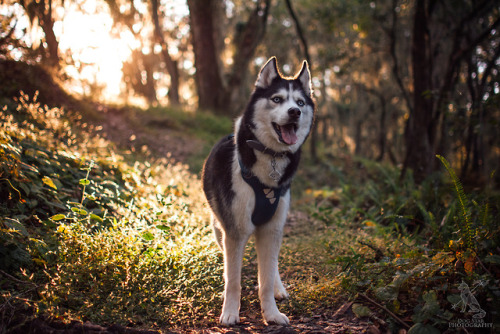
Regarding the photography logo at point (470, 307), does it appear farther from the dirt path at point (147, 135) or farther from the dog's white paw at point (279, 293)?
the dirt path at point (147, 135)

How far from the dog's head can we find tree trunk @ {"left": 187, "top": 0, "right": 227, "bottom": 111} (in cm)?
1060

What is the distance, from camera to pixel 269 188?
305 cm

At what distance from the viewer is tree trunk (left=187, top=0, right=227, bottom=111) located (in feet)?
43.1

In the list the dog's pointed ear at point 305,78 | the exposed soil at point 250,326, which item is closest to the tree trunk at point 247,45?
the dog's pointed ear at point 305,78

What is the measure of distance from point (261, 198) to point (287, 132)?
0.64 metres

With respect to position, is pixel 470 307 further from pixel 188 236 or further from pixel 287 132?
pixel 188 236

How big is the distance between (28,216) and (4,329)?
1344 mm

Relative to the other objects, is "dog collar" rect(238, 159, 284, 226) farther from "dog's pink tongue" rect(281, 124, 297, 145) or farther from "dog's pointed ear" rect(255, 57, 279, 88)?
"dog's pointed ear" rect(255, 57, 279, 88)

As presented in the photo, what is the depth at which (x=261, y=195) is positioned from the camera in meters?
3.00

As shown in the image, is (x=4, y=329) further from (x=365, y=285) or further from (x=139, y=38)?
(x=139, y=38)

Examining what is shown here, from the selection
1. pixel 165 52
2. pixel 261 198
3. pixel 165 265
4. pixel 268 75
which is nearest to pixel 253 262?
pixel 165 265

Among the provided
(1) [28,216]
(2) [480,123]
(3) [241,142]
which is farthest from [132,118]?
(2) [480,123]

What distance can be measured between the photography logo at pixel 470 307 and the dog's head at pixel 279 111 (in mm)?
1765

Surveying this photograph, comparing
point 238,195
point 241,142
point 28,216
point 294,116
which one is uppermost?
point 294,116
